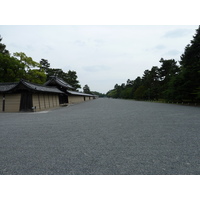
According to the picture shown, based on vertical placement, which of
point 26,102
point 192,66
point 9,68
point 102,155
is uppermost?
point 9,68

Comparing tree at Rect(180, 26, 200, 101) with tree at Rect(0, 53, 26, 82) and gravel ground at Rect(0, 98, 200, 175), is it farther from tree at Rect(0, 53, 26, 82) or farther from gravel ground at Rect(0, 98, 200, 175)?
tree at Rect(0, 53, 26, 82)

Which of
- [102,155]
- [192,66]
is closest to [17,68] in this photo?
[102,155]

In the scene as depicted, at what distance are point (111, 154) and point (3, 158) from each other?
2673 mm

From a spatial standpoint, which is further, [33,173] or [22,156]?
[22,156]

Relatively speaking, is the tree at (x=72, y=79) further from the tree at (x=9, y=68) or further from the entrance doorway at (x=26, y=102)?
the entrance doorway at (x=26, y=102)

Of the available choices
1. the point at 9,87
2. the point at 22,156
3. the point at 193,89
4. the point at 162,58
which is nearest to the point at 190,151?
the point at 22,156

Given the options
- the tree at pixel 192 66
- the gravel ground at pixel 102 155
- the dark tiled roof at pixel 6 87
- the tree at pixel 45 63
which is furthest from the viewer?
the tree at pixel 45 63

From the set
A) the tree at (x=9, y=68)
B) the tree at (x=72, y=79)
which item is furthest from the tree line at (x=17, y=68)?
the tree at (x=72, y=79)

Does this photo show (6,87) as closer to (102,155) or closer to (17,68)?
(17,68)

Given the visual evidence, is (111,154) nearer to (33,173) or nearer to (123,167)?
(123,167)

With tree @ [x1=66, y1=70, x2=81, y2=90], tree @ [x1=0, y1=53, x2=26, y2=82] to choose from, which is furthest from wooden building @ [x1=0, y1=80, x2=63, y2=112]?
tree @ [x1=66, y1=70, x2=81, y2=90]

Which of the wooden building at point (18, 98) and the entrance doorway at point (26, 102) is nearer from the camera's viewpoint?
the wooden building at point (18, 98)

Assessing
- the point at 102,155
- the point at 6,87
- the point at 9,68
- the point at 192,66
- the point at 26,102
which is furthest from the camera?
the point at 9,68

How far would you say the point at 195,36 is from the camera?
1772 cm
